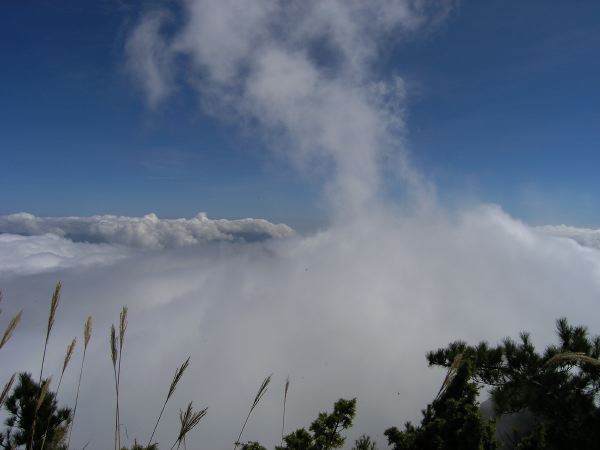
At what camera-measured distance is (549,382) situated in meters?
9.95

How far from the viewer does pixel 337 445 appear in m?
7.93

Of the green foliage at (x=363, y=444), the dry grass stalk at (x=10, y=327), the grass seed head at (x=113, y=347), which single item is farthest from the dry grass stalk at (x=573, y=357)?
the green foliage at (x=363, y=444)

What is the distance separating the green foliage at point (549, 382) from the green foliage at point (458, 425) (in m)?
1.02

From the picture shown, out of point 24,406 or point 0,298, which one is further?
point 24,406

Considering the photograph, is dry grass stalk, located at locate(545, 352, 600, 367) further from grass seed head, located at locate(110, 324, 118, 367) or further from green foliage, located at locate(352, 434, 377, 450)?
green foliage, located at locate(352, 434, 377, 450)

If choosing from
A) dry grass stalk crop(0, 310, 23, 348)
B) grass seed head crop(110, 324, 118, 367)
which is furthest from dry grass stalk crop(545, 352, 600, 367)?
dry grass stalk crop(0, 310, 23, 348)

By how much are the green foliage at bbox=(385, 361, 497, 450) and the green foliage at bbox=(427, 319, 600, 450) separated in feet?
3.33

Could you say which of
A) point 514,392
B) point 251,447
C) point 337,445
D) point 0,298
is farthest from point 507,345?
point 0,298

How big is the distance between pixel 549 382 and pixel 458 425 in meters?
4.56

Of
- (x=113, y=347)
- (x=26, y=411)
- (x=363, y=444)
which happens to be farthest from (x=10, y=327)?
(x=26, y=411)

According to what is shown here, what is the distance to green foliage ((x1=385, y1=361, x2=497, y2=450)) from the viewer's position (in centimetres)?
695

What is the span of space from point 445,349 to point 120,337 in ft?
33.7

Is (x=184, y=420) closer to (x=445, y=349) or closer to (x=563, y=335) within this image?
(x=445, y=349)

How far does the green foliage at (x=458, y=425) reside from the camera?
695 centimetres
